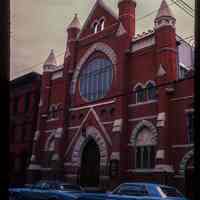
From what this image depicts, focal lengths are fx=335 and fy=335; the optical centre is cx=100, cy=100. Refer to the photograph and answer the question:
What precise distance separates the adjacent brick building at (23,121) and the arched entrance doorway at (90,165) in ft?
28.4

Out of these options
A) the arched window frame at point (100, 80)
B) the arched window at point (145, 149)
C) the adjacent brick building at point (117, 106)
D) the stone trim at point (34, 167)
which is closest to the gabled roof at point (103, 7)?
the adjacent brick building at point (117, 106)

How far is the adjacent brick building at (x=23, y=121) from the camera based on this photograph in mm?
35469

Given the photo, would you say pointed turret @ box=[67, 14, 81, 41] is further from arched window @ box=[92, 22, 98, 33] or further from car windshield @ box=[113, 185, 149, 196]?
car windshield @ box=[113, 185, 149, 196]

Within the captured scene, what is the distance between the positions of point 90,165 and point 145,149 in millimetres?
5875

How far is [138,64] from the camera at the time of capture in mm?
26531

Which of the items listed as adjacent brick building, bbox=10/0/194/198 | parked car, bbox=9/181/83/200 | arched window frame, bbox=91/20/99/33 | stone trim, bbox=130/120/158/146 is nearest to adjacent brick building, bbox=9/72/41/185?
adjacent brick building, bbox=10/0/194/198

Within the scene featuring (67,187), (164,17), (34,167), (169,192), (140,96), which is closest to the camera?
(169,192)

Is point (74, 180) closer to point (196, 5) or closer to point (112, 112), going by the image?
point (112, 112)

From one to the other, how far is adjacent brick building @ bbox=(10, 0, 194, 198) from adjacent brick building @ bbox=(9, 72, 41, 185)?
8.86ft

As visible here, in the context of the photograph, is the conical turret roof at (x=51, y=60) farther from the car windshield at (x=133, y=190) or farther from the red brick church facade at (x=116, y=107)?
the car windshield at (x=133, y=190)

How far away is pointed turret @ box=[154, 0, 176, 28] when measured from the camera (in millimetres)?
24547

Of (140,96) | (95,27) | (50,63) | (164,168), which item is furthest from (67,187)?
(50,63)

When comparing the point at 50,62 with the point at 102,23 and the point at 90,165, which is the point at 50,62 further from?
the point at 90,165

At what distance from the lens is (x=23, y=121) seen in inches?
1458
